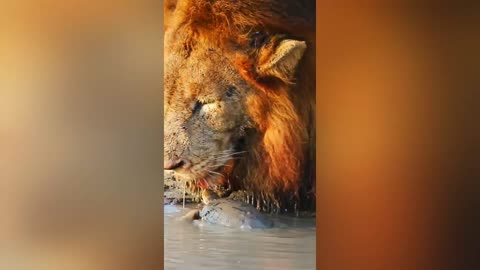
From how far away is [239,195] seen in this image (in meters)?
1.66

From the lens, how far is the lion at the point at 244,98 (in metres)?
1.62

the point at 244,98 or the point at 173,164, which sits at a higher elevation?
the point at 244,98

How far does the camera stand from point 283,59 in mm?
1636

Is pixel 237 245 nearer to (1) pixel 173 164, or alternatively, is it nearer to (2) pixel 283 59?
(1) pixel 173 164
